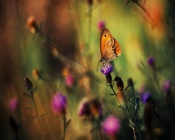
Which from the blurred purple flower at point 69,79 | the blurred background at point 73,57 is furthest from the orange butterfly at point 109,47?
the blurred purple flower at point 69,79

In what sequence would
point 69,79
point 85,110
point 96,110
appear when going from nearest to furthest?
point 96,110 < point 85,110 < point 69,79

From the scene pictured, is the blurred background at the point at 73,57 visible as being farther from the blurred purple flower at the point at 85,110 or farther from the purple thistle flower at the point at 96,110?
the purple thistle flower at the point at 96,110

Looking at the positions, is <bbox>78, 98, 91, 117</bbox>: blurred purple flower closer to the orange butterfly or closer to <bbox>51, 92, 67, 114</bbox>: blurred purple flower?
<bbox>51, 92, 67, 114</bbox>: blurred purple flower

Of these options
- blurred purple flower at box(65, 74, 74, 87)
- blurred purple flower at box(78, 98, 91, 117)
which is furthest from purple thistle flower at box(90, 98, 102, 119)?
blurred purple flower at box(65, 74, 74, 87)

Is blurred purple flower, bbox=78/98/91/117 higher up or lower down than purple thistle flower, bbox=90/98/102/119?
higher up

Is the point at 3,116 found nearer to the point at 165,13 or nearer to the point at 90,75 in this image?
the point at 90,75

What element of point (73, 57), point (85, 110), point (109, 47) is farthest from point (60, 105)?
point (73, 57)

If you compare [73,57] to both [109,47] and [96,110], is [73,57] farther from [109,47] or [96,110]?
[96,110]
